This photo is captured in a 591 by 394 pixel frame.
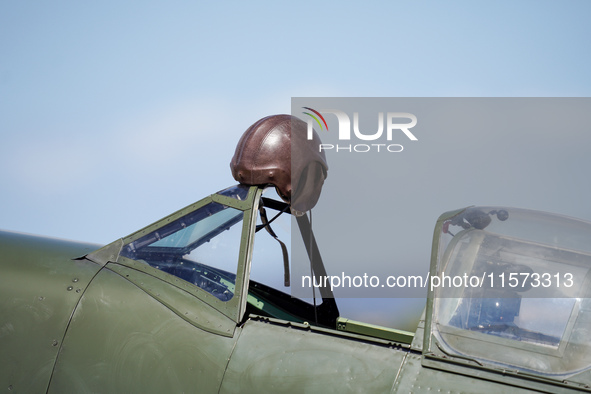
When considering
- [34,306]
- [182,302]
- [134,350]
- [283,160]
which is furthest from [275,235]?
[34,306]

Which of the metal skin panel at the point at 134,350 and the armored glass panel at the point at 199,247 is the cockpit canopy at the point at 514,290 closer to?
the metal skin panel at the point at 134,350

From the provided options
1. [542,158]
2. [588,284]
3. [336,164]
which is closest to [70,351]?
[336,164]

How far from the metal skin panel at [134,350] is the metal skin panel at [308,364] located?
0.38 ft

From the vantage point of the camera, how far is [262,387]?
3.06 m

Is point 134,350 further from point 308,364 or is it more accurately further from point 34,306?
point 308,364

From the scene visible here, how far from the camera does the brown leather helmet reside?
414 centimetres

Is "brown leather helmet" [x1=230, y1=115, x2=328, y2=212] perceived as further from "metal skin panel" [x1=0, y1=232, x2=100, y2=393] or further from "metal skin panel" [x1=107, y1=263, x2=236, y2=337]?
"metal skin panel" [x1=0, y1=232, x2=100, y2=393]

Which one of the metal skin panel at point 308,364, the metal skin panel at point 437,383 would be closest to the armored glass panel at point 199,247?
the metal skin panel at point 308,364

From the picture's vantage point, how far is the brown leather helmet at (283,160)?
4.14m

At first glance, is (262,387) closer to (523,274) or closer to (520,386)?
(520,386)

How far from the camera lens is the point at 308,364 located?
308 centimetres

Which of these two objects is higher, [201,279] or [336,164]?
[336,164]

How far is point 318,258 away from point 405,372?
4.93ft

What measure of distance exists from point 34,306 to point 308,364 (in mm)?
1704
